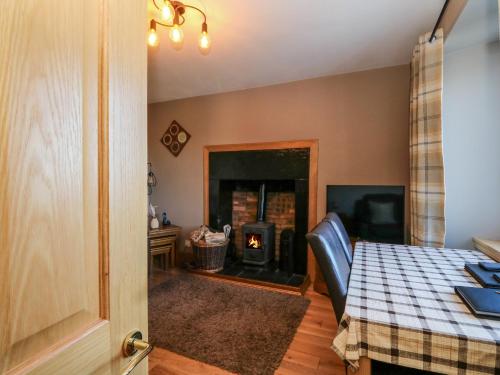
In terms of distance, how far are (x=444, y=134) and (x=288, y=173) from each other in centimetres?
155

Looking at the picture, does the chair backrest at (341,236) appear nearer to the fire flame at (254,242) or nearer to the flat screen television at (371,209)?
the flat screen television at (371,209)

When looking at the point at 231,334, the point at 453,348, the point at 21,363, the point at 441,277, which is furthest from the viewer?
the point at 231,334

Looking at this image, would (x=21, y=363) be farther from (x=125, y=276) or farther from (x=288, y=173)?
(x=288, y=173)

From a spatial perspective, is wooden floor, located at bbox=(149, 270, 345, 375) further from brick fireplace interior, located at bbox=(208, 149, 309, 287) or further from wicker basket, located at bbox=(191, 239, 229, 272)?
wicker basket, located at bbox=(191, 239, 229, 272)

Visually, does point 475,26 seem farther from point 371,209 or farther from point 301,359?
point 301,359

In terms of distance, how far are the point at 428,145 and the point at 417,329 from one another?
1.68m

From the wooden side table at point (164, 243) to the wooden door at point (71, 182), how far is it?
285 centimetres

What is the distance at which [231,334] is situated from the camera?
194 centimetres

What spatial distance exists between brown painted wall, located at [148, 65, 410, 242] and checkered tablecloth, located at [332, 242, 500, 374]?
176 centimetres

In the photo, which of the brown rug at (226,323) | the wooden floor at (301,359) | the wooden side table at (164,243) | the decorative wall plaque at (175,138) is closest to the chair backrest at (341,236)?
the wooden floor at (301,359)

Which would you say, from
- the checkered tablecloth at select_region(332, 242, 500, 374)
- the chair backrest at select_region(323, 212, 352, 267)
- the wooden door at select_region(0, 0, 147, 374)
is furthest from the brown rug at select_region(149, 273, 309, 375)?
the wooden door at select_region(0, 0, 147, 374)

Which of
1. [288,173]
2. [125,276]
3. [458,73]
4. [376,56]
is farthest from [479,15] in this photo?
[125,276]

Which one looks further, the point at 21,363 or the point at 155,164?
the point at 155,164

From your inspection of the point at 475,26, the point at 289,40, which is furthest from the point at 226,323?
the point at 475,26
